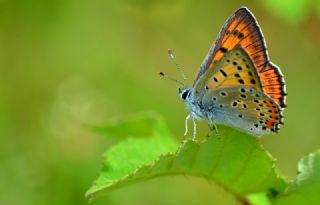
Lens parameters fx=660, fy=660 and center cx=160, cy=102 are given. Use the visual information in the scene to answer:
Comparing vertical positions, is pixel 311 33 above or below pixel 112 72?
below

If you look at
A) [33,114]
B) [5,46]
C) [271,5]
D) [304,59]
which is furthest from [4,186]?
[304,59]

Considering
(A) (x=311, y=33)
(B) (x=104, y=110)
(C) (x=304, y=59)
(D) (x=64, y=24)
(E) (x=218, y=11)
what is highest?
(D) (x=64, y=24)

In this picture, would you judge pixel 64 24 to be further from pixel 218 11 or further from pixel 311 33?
pixel 311 33

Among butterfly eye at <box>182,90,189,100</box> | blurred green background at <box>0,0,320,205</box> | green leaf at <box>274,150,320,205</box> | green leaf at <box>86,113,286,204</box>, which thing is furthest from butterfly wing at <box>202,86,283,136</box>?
blurred green background at <box>0,0,320,205</box>

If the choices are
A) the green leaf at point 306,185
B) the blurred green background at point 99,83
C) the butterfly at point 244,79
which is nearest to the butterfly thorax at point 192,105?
the butterfly at point 244,79

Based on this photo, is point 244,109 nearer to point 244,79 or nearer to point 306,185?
point 244,79

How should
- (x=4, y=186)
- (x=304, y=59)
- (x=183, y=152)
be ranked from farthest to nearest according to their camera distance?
(x=304, y=59), (x=4, y=186), (x=183, y=152)

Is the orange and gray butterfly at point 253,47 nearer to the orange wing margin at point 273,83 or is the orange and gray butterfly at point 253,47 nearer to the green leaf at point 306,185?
the orange wing margin at point 273,83

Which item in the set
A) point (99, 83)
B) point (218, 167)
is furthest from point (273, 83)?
point (99, 83)
